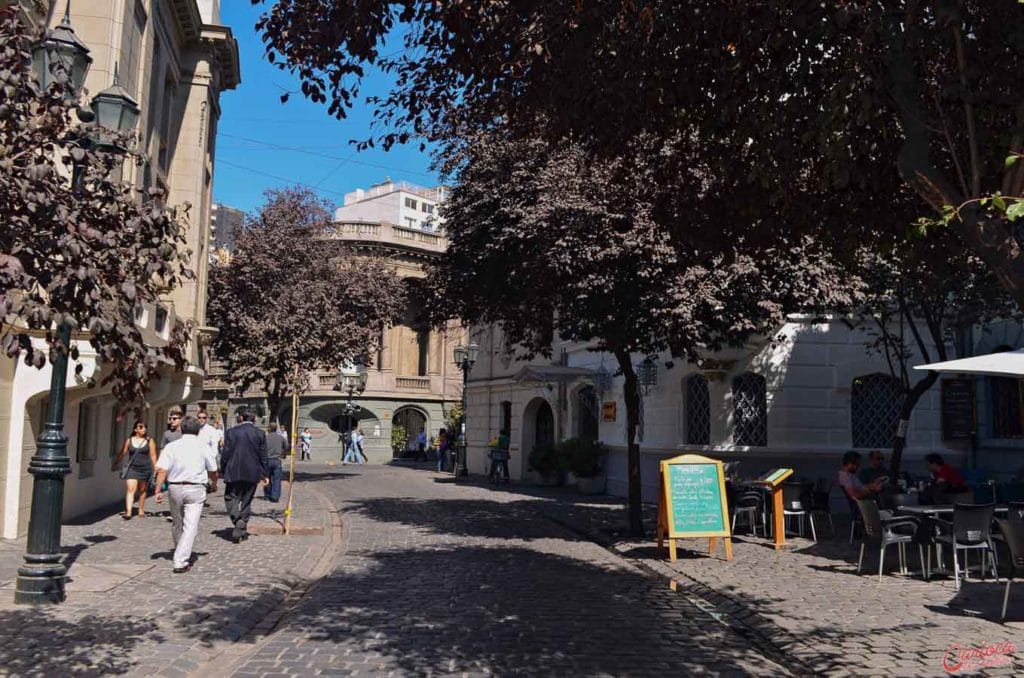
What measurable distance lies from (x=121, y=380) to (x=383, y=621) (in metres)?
3.52

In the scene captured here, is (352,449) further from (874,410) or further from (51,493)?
(51,493)

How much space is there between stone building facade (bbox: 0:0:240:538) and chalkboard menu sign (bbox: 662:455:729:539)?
639cm

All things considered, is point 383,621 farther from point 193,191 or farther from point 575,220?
point 193,191

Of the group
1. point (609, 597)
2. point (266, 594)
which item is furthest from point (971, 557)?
A: point (266, 594)

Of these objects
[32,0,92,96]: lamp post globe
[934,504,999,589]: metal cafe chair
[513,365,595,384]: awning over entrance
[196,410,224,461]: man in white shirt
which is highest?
[32,0,92,96]: lamp post globe

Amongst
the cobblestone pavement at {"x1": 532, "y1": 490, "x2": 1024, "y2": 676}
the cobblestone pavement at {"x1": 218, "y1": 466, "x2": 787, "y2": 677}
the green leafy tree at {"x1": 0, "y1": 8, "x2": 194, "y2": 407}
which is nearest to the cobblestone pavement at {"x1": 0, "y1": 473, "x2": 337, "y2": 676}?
the cobblestone pavement at {"x1": 218, "y1": 466, "x2": 787, "y2": 677}

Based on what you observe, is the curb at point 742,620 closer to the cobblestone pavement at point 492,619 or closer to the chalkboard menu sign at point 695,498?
the cobblestone pavement at point 492,619

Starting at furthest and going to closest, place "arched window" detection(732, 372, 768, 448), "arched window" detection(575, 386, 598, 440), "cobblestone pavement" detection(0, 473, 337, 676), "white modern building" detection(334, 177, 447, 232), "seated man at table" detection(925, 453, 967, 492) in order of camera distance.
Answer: "white modern building" detection(334, 177, 447, 232) < "arched window" detection(575, 386, 598, 440) < "arched window" detection(732, 372, 768, 448) < "seated man at table" detection(925, 453, 967, 492) < "cobblestone pavement" detection(0, 473, 337, 676)

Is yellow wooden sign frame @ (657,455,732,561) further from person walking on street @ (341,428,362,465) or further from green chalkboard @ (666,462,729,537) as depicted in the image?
person walking on street @ (341,428,362,465)

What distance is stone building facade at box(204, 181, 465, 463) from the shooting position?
4909 cm

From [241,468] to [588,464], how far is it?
12320 millimetres

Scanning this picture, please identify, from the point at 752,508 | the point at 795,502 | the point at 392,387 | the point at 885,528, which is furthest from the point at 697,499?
the point at 392,387

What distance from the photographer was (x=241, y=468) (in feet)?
43.7

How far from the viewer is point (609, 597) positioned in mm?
9586
